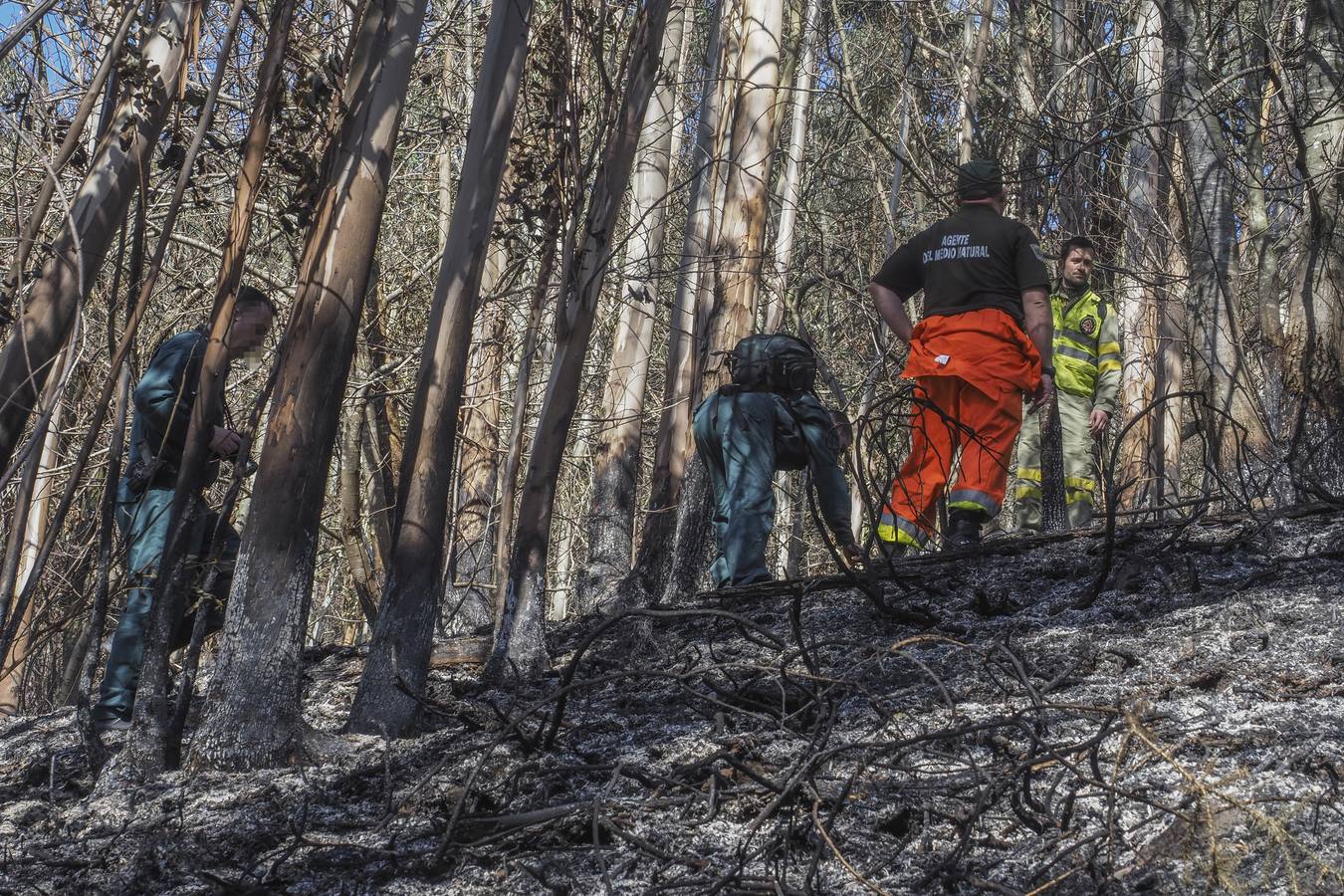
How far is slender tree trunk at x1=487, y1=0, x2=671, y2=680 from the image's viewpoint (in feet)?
14.8

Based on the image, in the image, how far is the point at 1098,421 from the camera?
314 inches

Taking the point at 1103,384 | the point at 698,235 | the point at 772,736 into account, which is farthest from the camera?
the point at 698,235

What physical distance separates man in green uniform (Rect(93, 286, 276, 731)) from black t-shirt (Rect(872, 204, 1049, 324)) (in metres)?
2.88

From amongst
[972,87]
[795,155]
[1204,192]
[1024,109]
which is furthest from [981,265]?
[795,155]

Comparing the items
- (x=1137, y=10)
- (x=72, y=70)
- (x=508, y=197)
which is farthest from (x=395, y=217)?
(x=508, y=197)

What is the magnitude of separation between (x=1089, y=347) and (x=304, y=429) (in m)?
5.61

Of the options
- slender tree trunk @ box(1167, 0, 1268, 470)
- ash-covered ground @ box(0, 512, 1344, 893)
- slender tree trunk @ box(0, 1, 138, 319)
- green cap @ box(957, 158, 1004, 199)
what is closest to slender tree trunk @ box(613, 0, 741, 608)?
green cap @ box(957, 158, 1004, 199)

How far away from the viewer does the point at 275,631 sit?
3.72 meters

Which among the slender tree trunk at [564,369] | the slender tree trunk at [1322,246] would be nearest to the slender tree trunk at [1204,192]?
the slender tree trunk at [1322,246]

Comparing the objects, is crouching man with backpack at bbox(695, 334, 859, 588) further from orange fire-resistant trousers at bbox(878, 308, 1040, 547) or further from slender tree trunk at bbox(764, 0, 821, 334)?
slender tree trunk at bbox(764, 0, 821, 334)

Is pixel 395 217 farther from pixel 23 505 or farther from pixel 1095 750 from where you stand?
pixel 1095 750

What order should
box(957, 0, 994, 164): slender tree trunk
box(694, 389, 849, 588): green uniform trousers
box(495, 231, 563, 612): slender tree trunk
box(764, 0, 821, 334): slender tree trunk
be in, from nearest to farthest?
→ 1. box(495, 231, 563, 612): slender tree trunk
2. box(694, 389, 849, 588): green uniform trousers
3. box(957, 0, 994, 164): slender tree trunk
4. box(764, 0, 821, 334): slender tree trunk

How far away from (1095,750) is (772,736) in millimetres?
967

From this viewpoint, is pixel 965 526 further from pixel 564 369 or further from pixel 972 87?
pixel 972 87
